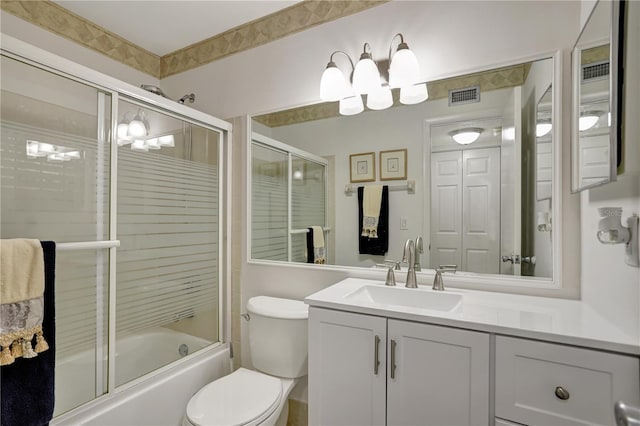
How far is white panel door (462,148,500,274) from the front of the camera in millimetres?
1330

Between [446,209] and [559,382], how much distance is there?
2.54ft

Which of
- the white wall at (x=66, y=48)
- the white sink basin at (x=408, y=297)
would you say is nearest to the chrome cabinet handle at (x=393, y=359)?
the white sink basin at (x=408, y=297)

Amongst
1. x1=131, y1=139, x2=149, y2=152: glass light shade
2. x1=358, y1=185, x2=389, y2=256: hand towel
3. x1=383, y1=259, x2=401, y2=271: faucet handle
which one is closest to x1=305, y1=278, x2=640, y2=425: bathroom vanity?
x1=383, y1=259, x2=401, y2=271: faucet handle

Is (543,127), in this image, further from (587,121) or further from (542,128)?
(587,121)

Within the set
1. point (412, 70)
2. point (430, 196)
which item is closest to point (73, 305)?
point (430, 196)

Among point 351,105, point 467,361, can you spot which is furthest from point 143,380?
point 351,105

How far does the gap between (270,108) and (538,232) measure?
156 cm

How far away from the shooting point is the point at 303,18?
1781 millimetres

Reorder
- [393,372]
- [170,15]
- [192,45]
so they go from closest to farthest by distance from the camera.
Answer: [393,372] → [170,15] → [192,45]

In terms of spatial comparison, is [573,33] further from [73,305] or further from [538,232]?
[73,305]

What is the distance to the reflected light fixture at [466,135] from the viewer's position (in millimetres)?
1367

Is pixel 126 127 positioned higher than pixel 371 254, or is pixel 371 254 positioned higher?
pixel 126 127

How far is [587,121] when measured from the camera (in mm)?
1002

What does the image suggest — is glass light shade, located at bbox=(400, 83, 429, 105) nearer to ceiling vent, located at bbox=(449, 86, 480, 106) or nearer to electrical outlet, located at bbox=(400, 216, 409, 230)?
ceiling vent, located at bbox=(449, 86, 480, 106)
